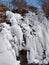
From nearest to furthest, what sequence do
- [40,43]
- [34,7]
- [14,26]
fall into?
1. [14,26]
2. [40,43]
3. [34,7]

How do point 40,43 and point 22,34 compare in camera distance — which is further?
point 40,43

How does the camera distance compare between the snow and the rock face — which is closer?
the snow

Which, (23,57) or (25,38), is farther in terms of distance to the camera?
(25,38)

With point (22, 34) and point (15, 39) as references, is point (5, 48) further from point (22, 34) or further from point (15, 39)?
point (22, 34)

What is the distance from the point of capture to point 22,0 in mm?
8695

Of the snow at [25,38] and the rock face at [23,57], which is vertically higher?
the snow at [25,38]

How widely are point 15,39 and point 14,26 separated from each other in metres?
0.37

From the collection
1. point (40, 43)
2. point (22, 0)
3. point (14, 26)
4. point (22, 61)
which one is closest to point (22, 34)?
point (14, 26)

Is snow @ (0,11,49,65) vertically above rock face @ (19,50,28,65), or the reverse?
snow @ (0,11,49,65)

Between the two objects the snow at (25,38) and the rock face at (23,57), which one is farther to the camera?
the rock face at (23,57)

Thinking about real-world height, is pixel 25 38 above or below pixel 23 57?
above

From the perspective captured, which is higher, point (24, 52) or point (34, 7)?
point (34, 7)

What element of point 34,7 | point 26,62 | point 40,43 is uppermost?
point 34,7

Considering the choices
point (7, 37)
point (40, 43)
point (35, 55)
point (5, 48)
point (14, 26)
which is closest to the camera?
point (5, 48)
